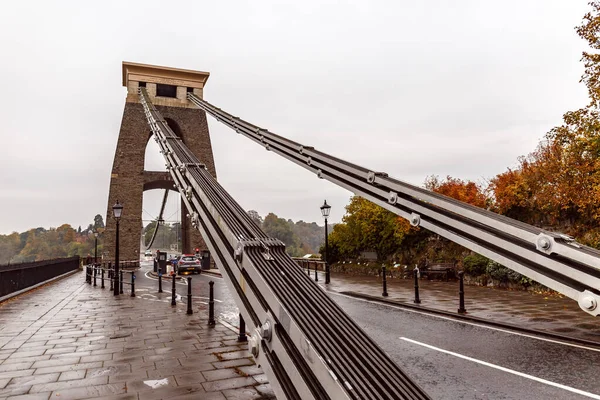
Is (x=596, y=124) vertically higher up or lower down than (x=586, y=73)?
lower down

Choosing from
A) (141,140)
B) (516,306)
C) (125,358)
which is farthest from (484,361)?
(141,140)

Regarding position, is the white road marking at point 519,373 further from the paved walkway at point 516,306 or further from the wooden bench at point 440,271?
the wooden bench at point 440,271

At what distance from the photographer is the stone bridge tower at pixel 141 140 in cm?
3791

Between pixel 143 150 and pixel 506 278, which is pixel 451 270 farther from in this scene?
pixel 143 150

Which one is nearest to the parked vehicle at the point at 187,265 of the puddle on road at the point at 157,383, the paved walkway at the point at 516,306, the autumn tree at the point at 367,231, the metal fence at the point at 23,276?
the metal fence at the point at 23,276

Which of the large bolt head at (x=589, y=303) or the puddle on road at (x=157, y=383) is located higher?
the large bolt head at (x=589, y=303)

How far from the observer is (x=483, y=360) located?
19.0ft

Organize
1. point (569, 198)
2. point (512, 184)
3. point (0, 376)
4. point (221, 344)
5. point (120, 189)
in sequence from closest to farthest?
point (0, 376) → point (221, 344) → point (569, 198) → point (512, 184) → point (120, 189)

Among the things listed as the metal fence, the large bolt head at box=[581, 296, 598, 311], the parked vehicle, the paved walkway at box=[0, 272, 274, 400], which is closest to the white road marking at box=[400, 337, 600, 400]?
the large bolt head at box=[581, 296, 598, 311]

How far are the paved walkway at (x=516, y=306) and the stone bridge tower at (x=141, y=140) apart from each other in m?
29.0

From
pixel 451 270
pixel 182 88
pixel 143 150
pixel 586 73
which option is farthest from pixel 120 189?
pixel 586 73

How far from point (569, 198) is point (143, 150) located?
123ft

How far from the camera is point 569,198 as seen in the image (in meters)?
12.6

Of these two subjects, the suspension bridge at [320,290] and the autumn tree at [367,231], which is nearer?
the suspension bridge at [320,290]
